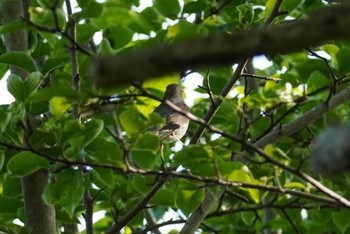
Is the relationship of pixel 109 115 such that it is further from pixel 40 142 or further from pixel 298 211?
pixel 298 211

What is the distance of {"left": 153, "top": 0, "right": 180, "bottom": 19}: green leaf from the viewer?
2828 mm

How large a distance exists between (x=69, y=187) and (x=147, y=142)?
1.49 ft

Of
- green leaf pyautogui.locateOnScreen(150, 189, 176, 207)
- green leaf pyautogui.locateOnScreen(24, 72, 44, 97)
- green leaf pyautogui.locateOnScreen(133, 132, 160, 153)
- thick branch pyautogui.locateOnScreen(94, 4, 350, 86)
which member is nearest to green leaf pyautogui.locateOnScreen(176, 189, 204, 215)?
green leaf pyautogui.locateOnScreen(150, 189, 176, 207)

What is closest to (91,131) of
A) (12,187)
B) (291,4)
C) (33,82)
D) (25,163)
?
(25,163)

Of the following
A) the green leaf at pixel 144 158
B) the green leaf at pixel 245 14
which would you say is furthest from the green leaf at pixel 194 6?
the green leaf at pixel 144 158

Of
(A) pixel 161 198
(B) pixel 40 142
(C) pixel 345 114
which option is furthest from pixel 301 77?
(B) pixel 40 142

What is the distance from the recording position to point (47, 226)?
2928 millimetres

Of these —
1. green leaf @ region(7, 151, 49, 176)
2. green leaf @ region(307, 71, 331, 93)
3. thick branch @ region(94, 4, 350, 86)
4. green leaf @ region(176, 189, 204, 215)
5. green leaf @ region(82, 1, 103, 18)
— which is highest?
thick branch @ region(94, 4, 350, 86)

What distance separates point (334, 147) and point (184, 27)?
155 centimetres

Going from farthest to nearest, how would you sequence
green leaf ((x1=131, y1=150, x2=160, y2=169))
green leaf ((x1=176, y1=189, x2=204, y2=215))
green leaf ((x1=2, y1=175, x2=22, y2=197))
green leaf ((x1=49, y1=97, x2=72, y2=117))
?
green leaf ((x1=2, y1=175, x2=22, y2=197)), green leaf ((x1=176, y1=189, x2=204, y2=215)), green leaf ((x1=131, y1=150, x2=160, y2=169)), green leaf ((x1=49, y1=97, x2=72, y2=117))

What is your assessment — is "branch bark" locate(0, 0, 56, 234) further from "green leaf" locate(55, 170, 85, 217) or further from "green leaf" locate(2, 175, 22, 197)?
"green leaf" locate(55, 170, 85, 217)

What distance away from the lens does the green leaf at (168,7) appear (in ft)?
9.28

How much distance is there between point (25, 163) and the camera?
245 centimetres

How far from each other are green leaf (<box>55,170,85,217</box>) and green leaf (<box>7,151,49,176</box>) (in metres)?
0.11
